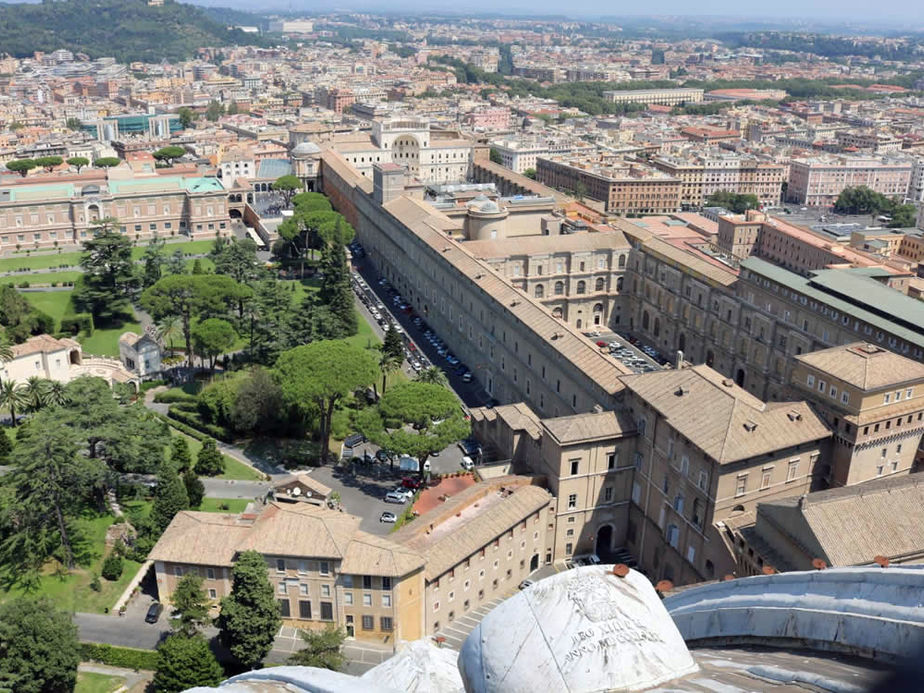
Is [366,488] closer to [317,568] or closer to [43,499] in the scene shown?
[317,568]

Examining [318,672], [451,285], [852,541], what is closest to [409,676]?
[318,672]

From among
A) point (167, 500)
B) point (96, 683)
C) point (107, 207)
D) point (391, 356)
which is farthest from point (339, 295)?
point (96, 683)

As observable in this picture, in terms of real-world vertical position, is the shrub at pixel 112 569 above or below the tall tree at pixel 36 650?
below

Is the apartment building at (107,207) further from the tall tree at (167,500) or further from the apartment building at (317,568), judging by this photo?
the apartment building at (317,568)

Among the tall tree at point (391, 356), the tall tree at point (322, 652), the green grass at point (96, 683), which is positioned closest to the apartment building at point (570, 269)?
the tall tree at point (391, 356)

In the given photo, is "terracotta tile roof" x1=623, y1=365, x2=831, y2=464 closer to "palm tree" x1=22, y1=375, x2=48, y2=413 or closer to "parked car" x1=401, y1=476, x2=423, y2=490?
"parked car" x1=401, y1=476, x2=423, y2=490
